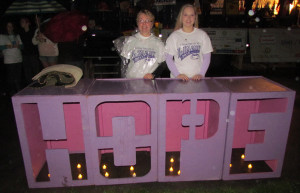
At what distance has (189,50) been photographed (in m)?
2.84

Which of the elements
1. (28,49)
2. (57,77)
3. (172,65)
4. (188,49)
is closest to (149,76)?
(172,65)

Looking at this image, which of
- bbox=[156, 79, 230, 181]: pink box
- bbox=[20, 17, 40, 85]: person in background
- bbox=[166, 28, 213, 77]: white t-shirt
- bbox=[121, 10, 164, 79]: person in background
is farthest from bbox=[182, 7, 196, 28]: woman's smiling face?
bbox=[20, 17, 40, 85]: person in background

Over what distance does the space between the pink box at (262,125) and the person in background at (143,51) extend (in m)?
0.82

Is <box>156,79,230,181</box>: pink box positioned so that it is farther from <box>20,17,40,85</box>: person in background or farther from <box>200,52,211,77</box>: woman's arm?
<box>20,17,40,85</box>: person in background

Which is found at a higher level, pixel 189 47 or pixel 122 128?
pixel 189 47

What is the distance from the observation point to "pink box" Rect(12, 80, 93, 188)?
2.20 m

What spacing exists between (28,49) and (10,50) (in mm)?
353

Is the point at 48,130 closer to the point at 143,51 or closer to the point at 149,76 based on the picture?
the point at 149,76

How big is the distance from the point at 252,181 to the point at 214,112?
32.5 inches

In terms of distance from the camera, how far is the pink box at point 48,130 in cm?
220

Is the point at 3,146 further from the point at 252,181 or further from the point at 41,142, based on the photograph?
the point at 252,181

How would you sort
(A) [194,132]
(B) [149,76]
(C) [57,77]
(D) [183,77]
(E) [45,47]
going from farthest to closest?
(E) [45,47], (B) [149,76], (D) [183,77], (C) [57,77], (A) [194,132]

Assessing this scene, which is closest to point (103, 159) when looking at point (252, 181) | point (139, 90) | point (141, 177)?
point (141, 177)

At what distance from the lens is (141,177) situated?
8.14 feet
